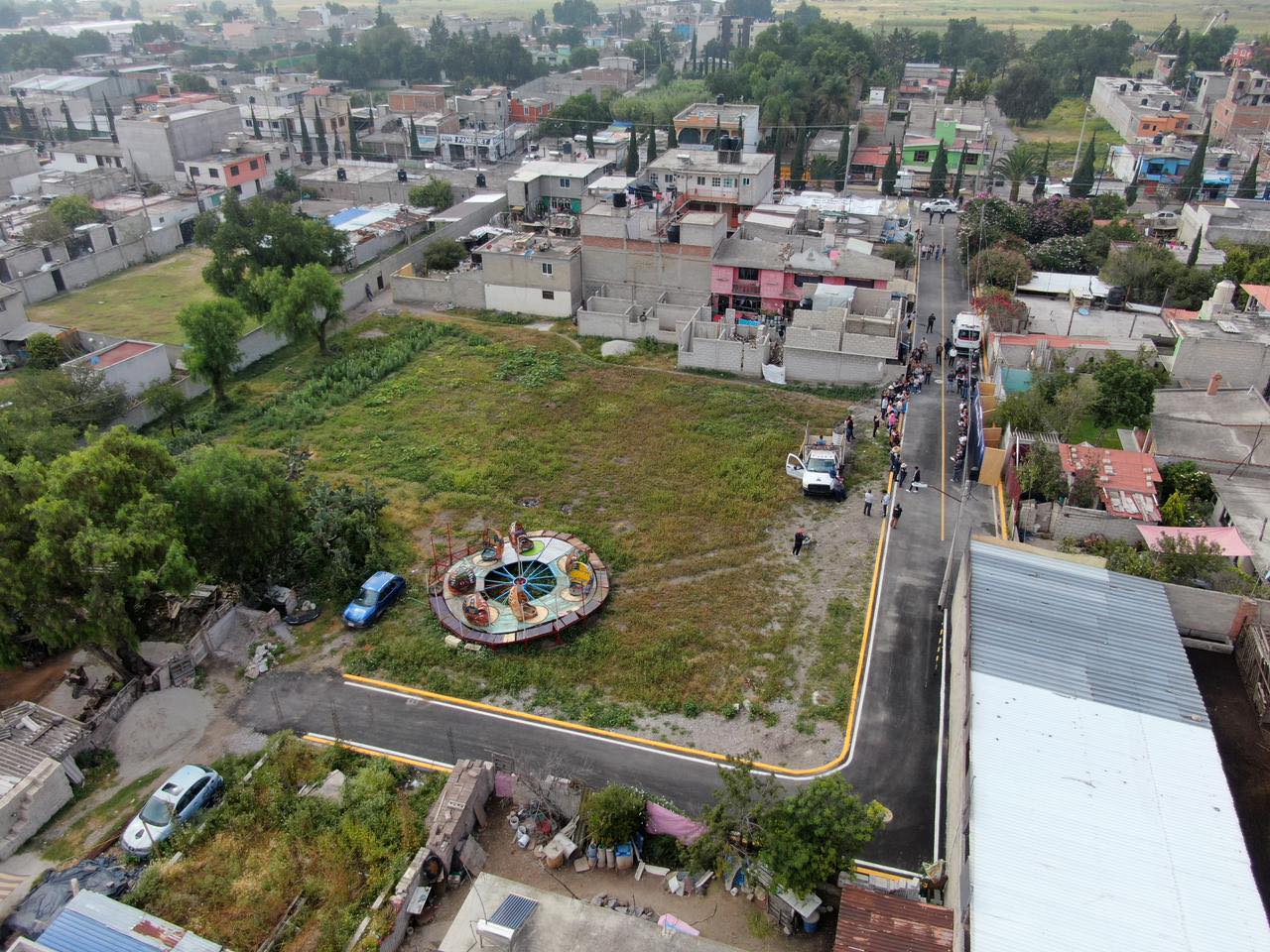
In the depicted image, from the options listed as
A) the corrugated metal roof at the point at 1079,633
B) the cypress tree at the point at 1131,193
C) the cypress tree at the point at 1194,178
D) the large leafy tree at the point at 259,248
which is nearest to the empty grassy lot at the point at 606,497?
the corrugated metal roof at the point at 1079,633

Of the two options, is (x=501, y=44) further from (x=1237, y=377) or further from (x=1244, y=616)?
(x=1244, y=616)

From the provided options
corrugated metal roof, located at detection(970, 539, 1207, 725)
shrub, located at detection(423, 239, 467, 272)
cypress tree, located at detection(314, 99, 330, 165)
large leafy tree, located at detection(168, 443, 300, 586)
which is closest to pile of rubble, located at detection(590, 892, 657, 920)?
corrugated metal roof, located at detection(970, 539, 1207, 725)

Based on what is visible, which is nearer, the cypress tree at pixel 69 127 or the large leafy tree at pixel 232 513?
the large leafy tree at pixel 232 513

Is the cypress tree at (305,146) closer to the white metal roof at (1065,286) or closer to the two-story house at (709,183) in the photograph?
the two-story house at (709,183)

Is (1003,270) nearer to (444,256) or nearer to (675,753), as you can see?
(444,256)

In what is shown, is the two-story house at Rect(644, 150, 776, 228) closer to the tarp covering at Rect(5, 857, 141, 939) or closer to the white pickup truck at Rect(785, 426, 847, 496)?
the white pickup truck at Rect(785, 426, 847, 496)

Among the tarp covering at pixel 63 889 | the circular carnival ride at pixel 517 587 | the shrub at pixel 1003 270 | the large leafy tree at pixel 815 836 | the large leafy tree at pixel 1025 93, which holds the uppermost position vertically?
the large leafy tree at pixel 1025 93

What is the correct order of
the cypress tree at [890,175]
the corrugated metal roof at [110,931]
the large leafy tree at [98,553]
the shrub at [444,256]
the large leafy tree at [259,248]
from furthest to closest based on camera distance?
the cypress tree at [890,175] → the shrub at [444,256] → the large leafy tree at [259,248] → the large leafy tree at [98,553] → the corrugated metal roof at [110,931]

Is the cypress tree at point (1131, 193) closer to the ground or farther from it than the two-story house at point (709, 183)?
closer to the ground
